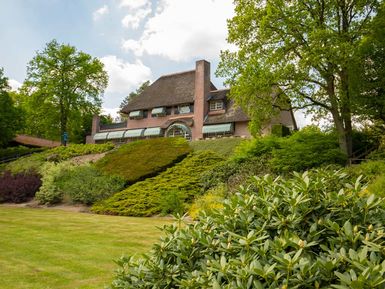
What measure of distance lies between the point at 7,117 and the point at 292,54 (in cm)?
3204

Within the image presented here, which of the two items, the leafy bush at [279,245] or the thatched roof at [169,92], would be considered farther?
the thatched roof at [169,92]

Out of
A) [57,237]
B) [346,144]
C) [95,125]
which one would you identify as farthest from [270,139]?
[95,125]

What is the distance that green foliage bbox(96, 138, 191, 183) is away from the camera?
2642cm

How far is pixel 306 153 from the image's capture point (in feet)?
64.5

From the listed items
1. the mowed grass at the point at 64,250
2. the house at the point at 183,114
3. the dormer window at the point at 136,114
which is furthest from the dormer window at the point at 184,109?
the mowed grass at the point at 64,250

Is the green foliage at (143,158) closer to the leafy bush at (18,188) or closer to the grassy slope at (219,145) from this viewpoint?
the grassy slope at (219,145)

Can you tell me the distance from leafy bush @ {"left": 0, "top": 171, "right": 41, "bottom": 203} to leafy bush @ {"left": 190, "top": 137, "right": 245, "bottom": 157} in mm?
12883

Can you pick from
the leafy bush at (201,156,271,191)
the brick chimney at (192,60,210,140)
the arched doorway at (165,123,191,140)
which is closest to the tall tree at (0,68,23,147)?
the arched doorway at (165,123,191,140)

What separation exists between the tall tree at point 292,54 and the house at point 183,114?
16617mm

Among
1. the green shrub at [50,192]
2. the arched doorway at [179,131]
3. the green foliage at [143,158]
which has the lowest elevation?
Result: the green shrub at [50,192]

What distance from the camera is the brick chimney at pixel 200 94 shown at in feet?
143

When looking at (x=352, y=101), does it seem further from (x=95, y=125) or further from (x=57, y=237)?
(x=95, y=125)

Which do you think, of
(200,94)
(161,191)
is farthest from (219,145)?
(200,94)

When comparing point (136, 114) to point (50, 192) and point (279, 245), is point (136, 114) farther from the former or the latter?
point (279, 245)
